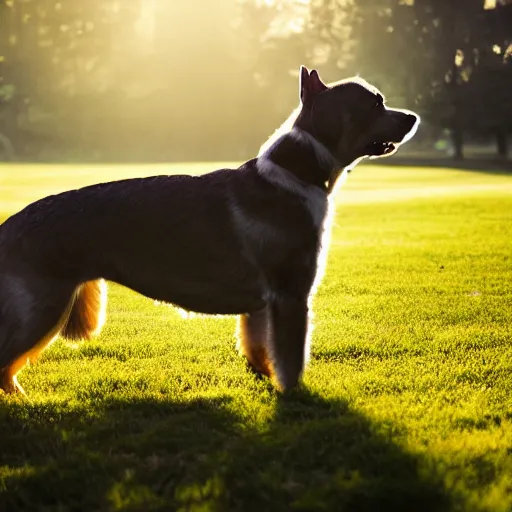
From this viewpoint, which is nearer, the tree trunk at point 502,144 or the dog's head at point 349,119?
the dog's head at point 349,119

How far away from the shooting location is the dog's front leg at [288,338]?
5.20m

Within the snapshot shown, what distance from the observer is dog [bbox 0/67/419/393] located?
4.92 metres

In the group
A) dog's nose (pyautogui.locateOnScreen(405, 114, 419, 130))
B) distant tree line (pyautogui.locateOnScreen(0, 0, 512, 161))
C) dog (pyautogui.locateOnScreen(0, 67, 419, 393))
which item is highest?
distant tree line (pyautogui.locateOnScreen(0, 0, 512, 161))

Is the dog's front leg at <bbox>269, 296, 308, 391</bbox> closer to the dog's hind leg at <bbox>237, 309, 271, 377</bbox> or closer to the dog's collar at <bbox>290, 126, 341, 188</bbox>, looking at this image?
the dog's hind leg at <bbox>237, 309, 271, 377</bbox>

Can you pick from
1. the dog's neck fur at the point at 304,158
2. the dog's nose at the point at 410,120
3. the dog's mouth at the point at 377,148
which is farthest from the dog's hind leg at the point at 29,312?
the dog's nose at the point at 410,120

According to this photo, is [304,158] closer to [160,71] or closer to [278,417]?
[278,417]

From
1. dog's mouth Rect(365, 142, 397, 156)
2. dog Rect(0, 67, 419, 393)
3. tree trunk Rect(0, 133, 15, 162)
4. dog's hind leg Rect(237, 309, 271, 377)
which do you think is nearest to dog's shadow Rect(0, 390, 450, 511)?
dog Rect(0, 67, 419, 393)

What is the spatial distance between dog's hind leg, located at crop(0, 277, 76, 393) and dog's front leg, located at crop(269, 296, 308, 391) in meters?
1.36

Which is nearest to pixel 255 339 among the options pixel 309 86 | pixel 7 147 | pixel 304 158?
pixel 304 158

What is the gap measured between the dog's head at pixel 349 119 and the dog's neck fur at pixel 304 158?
0.16ft

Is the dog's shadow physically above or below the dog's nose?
below

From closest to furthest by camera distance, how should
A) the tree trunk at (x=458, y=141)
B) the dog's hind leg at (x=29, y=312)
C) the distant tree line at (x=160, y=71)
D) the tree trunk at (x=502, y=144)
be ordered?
the dog's hind leg at (x=29, y=312) → the tree trunk at (x=458, y=141) → the tree trunk at (x=502, y=144) → the distant tree line at (x=160, y=71)

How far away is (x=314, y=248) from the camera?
16.9 ft

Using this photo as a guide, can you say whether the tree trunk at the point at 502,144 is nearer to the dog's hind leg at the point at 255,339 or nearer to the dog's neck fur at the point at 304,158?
the dog's hind leg at the point at 255,339
